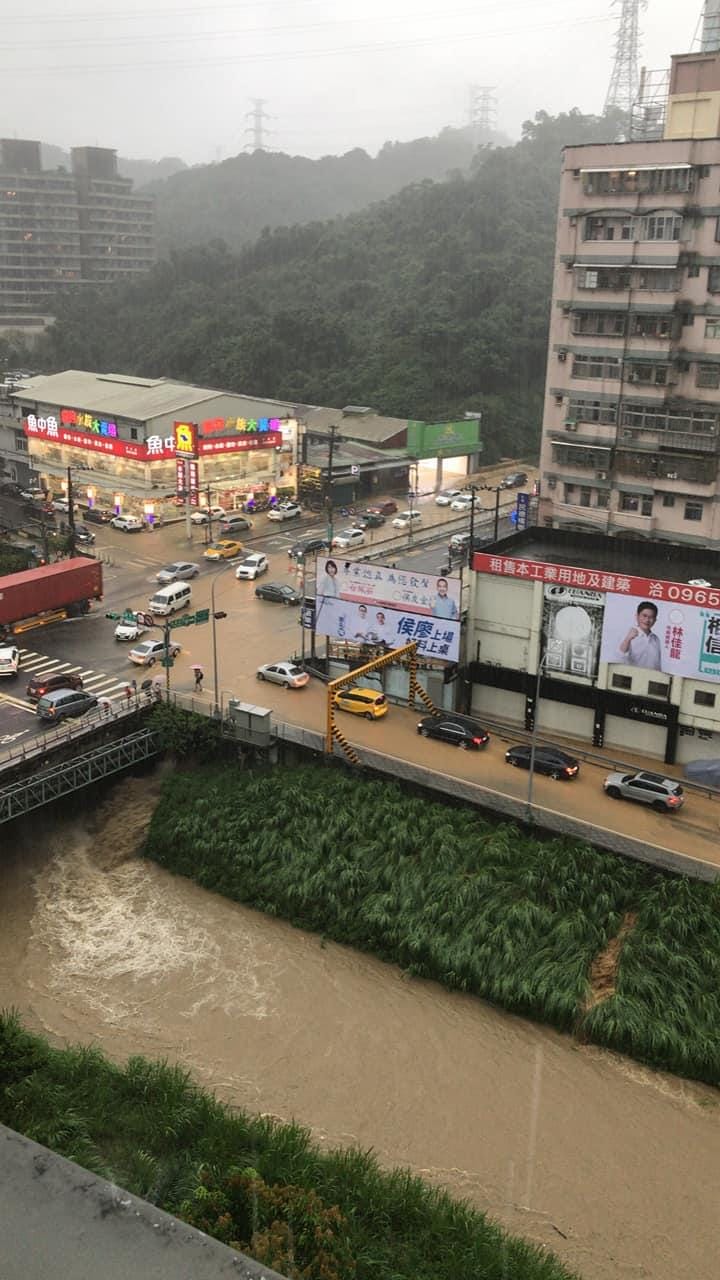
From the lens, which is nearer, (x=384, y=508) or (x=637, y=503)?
(x=637, y=503)

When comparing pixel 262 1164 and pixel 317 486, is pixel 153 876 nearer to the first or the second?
pixel 262 1164

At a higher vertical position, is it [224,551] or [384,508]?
[384,508]

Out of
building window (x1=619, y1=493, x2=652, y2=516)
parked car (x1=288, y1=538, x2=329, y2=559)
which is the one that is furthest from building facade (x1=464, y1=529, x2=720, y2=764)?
parked car (x1=288, y1=538, x2=329, y2=559)

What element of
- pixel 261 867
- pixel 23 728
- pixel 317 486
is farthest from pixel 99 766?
pixel 317 486

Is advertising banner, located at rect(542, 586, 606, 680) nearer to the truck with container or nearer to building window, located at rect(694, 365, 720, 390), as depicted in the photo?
building window, located at rect(694, 365, 720, 390)

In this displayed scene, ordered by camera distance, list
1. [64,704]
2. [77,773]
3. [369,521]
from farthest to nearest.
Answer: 1. [369,521]
2. [64,704]
3. [77,773]

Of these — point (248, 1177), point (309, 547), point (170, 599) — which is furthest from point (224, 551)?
point (248, 1177)

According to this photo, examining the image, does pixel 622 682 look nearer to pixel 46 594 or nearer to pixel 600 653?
pixel 600 653
